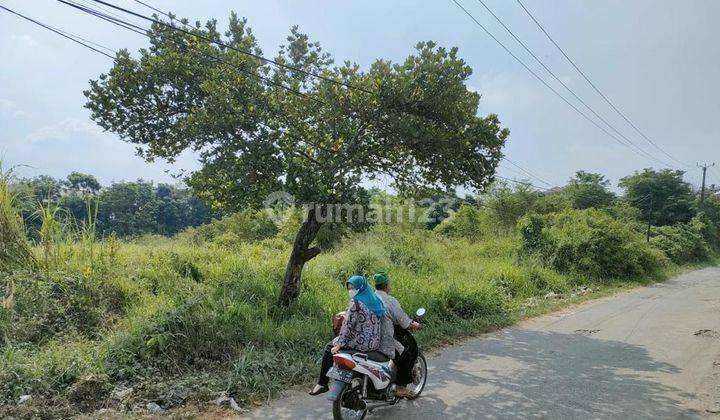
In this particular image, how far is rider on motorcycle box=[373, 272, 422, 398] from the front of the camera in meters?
4.96

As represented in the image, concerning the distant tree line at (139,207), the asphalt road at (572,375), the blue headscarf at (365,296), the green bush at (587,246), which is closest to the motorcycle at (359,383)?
the asphalt road at (572,375)

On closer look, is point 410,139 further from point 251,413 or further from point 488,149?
point 251,413

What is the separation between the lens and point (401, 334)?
5.20 metres

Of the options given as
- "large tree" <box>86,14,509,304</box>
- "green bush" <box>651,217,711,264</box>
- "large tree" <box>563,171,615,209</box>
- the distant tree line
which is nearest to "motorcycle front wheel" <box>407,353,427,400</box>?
"large tree" <box>86,14,509,304</box>

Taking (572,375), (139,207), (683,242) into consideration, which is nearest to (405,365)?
(572,375)

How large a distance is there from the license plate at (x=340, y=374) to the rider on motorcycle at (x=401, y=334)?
2.69 ft

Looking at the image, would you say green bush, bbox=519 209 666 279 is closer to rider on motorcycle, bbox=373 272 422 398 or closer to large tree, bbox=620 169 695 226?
rider on motorcycle, bbox=373 272 422 398

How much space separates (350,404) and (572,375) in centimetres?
362

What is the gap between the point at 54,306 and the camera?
23.8 ft

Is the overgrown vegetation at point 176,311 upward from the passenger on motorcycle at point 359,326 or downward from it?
downward

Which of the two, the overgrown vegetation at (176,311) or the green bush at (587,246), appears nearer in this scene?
the overgrown vegetation at (176,311)

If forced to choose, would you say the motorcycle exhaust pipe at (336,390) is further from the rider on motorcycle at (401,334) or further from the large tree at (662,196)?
the large tree at (662,196)

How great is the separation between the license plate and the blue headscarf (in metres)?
0.64

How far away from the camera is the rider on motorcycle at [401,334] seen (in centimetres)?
496
